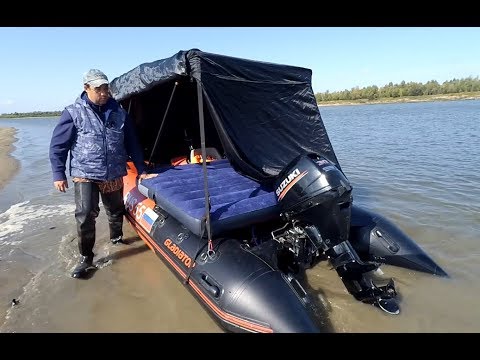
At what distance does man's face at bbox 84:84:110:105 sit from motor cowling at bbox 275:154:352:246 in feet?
6.27

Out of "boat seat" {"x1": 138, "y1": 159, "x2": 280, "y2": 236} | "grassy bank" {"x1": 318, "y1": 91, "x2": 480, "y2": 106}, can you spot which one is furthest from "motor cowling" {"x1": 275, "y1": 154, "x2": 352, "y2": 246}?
"grassy bank" {"x1": 318, "y1": 91, "x2": 480, "y2": 106}

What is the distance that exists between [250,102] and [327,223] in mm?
1684

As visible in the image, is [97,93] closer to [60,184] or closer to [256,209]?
[60,184]

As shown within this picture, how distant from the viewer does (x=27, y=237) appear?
16.0 feet

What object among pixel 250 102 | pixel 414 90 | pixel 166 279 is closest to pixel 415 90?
pixel 414 90

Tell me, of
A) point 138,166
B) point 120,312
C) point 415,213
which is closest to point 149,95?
point 138,166

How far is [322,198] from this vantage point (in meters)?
2.84

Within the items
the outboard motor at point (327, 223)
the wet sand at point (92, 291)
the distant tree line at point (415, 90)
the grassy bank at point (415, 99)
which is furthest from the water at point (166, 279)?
the distant tree line at point (415, 90)

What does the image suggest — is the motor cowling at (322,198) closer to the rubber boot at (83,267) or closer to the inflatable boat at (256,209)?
the inflatable boat at (256,209)

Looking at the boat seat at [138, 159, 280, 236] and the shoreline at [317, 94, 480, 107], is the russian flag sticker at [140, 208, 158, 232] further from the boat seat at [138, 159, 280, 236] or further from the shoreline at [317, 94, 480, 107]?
the shoreline at [317, 94, 480, 107]

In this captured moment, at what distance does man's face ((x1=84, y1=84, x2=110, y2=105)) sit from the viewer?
3.27 m

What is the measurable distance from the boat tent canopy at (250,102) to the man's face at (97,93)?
0.58m
